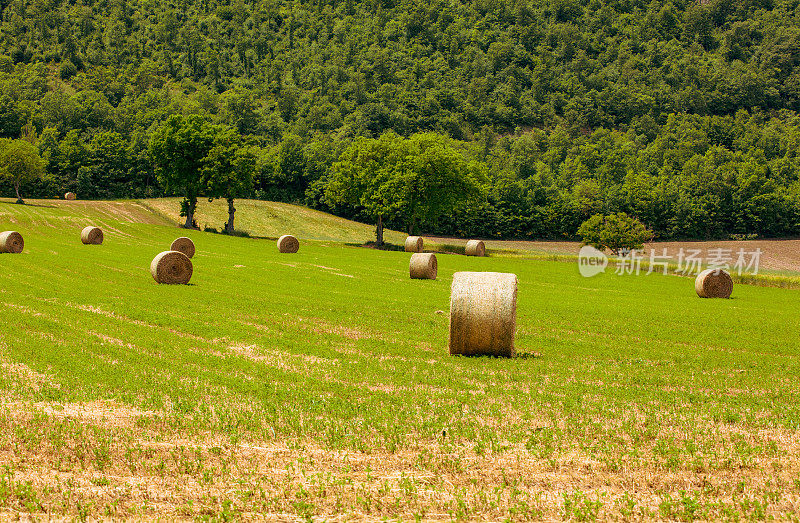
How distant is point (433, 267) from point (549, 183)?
424 ft

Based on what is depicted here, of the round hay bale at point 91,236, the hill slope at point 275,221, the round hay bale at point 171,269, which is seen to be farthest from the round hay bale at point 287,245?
the hill slope at point 275,221

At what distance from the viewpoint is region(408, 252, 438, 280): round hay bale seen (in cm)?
4347

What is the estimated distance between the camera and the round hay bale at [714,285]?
1527 inches

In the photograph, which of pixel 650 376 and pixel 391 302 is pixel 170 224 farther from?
pixel 650 376

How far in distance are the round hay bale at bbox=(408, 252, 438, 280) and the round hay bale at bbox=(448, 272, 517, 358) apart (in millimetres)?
26016

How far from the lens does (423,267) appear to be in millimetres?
43500

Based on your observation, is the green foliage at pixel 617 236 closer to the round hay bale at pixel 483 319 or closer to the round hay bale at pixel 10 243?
the round hay bale at pixel 10 243

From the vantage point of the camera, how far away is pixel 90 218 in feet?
292

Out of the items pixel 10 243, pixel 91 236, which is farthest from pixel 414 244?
pixel 10 243

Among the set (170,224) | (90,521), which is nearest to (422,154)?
(170,224)

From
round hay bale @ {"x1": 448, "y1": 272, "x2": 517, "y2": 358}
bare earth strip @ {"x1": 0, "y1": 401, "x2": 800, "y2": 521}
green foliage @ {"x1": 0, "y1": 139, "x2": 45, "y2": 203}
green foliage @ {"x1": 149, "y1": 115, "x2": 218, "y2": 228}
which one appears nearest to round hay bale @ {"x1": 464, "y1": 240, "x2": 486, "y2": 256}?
green foliage @ {"x1": 149, "y1": 115, "x2": 218, "y2": 228}

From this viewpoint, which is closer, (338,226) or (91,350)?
(91,350)

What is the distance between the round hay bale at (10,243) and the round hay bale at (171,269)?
2078cm

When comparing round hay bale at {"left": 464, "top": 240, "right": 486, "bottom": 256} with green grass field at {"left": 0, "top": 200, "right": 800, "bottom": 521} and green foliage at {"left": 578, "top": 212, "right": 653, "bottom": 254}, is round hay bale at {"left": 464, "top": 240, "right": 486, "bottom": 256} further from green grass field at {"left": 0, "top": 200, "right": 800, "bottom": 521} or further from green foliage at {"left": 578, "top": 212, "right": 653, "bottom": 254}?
green grass field at {"left": 0, "top": 200, "right": 800, "bottom": 521}
